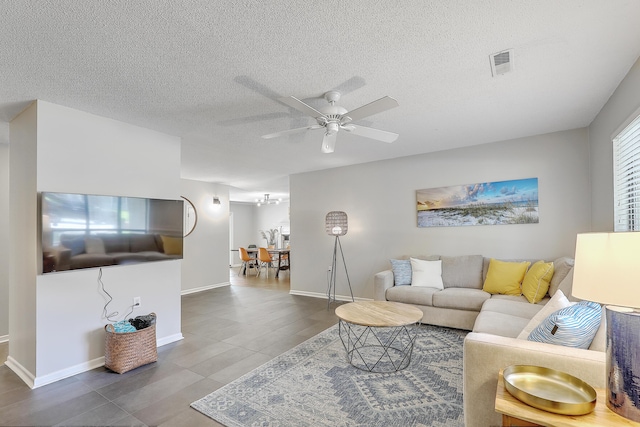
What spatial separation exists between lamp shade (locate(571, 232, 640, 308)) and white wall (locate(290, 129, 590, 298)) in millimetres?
3121

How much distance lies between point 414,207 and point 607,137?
237 centimetres

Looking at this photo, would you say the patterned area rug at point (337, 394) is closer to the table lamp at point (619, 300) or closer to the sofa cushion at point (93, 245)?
the table lamp at point (619, 300)

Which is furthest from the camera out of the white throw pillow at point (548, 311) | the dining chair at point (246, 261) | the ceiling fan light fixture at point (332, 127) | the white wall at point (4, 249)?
the dining chair at point (246, 261)

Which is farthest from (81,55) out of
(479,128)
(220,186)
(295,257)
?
(220,186)

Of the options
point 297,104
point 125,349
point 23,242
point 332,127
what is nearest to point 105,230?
point 23,242

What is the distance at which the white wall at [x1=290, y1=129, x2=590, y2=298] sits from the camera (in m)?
3.75

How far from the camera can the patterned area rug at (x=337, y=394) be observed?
2023mm

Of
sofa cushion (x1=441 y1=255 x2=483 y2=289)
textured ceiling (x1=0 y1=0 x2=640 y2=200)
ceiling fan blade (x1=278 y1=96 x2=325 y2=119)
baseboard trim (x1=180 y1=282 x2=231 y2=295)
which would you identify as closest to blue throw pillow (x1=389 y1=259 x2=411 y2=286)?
sofa cushion (x1=441 y1=255 x2=483 y2=289)

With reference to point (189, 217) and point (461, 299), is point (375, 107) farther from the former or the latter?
point (189, 217)

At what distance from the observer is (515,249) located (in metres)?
4.01

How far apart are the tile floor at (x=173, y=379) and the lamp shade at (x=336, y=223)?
1.43 m

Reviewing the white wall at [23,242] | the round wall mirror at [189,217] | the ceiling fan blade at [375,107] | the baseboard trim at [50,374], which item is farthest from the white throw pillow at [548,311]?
the round wall mirror at [189,217]

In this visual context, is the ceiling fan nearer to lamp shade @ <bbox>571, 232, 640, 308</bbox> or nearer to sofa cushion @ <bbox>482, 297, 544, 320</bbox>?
lamp shade @ <bbox>571, 232, 640, 308</bbox>

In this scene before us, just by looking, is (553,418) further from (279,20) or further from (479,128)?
(479,128)
